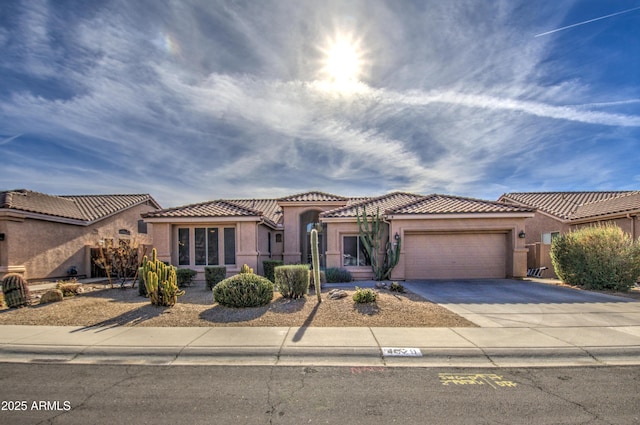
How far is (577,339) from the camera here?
713cm

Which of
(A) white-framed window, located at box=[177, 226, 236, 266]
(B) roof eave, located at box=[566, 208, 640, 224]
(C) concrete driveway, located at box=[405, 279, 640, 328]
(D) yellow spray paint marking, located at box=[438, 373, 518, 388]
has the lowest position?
(C) concrete driveway, located at box=[405, 279, 640, 328]

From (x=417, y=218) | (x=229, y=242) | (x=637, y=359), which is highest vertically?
(x=417, y=218)

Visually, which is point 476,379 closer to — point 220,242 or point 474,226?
point 474,226

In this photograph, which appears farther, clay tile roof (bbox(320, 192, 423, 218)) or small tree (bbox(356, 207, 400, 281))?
clay tile roof (bbox(320, 192, 423, 218))

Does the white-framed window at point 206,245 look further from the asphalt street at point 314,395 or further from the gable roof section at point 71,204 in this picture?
the asphalt street at point 314,395

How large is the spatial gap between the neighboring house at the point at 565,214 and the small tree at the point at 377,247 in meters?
9.24


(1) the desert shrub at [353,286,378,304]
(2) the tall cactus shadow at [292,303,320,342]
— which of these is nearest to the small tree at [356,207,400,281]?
(1) the desert shrub at [353,286,378,304]

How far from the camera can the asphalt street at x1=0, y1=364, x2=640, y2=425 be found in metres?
4.27

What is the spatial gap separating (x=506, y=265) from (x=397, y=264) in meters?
5.66

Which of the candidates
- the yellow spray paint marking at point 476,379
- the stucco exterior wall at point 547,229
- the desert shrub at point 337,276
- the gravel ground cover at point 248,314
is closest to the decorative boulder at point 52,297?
the gravel ground cover at point 248,314

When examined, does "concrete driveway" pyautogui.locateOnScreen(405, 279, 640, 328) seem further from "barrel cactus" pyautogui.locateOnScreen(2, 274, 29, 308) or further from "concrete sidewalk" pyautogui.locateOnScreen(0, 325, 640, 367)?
"barrel cactus" pyautogui.locateOnScreen(2, 274, 29, 308)

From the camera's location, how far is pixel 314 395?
486 cm

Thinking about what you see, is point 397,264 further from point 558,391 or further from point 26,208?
point 26,208

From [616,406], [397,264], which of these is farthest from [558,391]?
[397,264]
